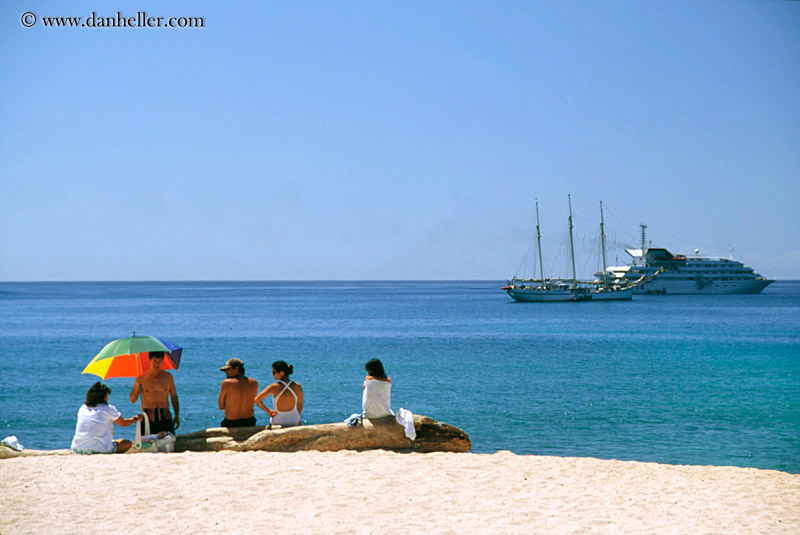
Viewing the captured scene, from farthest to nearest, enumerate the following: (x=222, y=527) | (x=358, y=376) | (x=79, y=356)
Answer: (x=79, y=356), (x=358, y=376), (x=222, y=527)

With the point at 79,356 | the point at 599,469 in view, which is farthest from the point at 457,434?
the point at 79,356

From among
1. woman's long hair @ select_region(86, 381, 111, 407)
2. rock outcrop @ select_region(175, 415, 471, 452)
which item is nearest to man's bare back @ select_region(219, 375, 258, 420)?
rock outcrop @ select_region(175, 415, 471, 452)

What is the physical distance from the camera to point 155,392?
929 cm

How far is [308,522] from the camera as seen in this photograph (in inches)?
253

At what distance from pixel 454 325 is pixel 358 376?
108 feet

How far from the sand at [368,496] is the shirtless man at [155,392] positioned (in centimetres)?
69

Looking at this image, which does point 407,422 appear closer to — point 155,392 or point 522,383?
point 155,392

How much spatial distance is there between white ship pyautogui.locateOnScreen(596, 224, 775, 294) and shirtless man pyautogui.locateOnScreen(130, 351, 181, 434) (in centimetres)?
11250

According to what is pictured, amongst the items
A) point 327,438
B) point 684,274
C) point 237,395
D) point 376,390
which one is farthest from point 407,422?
point 684,274

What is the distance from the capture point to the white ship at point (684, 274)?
118 meters

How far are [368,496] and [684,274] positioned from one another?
4848 inches

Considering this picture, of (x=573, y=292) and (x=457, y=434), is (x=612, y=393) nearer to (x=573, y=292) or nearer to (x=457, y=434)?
(x=457, y=434)

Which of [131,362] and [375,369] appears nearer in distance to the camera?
[375,369]

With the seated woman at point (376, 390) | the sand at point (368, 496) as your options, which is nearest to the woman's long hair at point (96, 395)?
the sand at point (368, 496)
